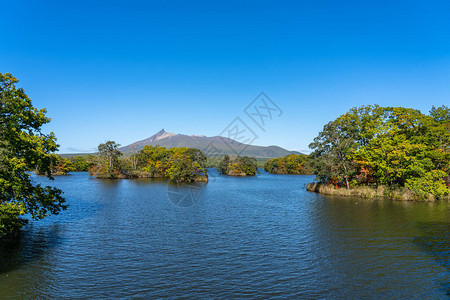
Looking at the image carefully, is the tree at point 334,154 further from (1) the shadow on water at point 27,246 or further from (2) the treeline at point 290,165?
(2) the treeline at point 290,165

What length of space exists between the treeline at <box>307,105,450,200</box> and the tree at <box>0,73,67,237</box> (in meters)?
47.0

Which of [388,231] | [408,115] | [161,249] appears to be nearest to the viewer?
[161,249]


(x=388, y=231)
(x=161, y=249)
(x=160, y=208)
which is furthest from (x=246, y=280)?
(x=160, y=208)

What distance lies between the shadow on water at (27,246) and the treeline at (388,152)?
153ft

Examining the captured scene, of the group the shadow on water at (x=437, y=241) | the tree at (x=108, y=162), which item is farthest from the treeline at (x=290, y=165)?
the shadow on water at (x=437, y=241)

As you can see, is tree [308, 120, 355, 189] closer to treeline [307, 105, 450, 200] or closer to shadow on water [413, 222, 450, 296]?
treeline [307, 105, 450, 200]

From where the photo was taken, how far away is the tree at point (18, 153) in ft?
66.3

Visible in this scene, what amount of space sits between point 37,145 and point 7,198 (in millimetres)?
4867

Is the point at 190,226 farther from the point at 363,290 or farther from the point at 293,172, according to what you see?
the point at 293,172

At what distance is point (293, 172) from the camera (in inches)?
6767

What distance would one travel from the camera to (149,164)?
12325cm

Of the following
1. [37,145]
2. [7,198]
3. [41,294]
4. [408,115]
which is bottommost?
[41,294]

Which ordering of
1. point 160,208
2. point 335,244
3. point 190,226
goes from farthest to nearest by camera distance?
point 160,208 < point 190,226 < point 335,244

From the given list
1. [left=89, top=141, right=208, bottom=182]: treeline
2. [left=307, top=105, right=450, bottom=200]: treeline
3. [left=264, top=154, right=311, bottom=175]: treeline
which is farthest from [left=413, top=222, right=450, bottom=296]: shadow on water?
[left=264, top=154, right=311, bottom=175]: treeline
